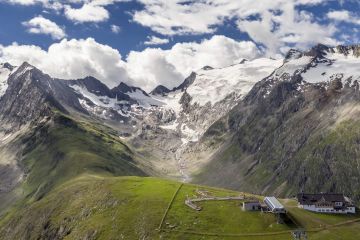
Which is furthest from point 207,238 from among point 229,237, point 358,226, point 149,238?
point 358,226

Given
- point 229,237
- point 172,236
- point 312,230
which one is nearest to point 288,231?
point 312,230

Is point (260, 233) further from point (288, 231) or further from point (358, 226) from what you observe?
point (358, 226)

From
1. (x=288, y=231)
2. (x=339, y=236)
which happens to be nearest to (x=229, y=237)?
(x=288, y=231)

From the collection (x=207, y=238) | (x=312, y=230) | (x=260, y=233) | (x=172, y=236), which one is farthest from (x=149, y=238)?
(x=312, y=230)

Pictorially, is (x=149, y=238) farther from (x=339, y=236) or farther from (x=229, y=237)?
(x=339, y=236)

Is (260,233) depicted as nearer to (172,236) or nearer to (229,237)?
(229,237)

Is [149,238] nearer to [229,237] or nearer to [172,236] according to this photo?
[172,236]
